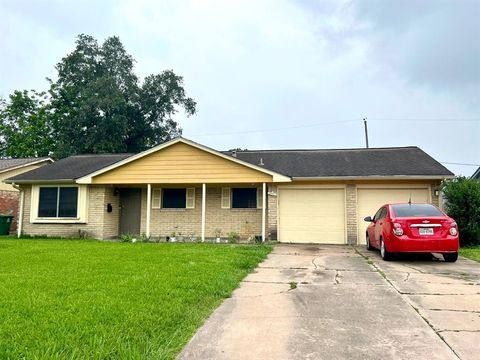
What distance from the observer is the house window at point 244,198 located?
1559 centimetres

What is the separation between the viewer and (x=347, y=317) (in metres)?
4.46

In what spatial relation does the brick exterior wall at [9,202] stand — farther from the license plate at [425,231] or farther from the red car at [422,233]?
the license plate at [425,231]

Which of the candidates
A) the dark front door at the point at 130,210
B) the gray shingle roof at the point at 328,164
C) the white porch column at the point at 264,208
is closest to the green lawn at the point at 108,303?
the white porch column at the point at 264,208

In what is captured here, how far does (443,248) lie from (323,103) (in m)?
18.5

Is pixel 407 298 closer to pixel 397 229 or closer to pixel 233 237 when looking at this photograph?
pixel 397 229

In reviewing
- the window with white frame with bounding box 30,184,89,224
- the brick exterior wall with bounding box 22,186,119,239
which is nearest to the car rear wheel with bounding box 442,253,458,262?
the brick exterior wall with bounding box 22,186,119,239

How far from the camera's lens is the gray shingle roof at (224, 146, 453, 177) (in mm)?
13938

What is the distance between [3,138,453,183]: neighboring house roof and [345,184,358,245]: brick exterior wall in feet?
2.21

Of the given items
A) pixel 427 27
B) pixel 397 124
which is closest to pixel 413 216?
pixel 427 27

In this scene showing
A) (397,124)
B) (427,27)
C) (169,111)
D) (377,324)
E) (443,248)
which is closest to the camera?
(377,324)

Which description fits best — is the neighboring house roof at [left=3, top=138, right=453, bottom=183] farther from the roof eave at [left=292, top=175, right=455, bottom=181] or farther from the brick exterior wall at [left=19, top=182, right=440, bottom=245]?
the brick exterior wall at [left=19, top=182, right=440, bottom=245]

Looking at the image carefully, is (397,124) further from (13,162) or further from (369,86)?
(13,162)

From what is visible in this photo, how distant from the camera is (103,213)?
15812mm

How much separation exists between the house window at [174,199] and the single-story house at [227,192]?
0.14 feet
